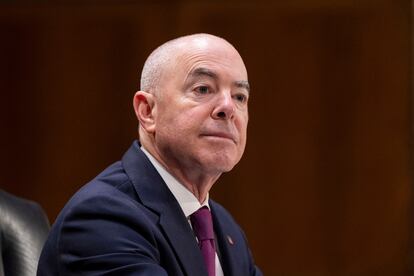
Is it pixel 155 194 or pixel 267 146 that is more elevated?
pixel 155 194

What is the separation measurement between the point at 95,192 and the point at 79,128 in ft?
7.13

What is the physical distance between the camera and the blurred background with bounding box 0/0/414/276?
141 inches

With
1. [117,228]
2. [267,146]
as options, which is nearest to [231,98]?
[117,228]

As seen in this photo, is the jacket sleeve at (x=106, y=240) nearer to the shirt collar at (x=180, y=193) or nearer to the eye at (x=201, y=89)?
the shirt collar at (x=180, y=193)

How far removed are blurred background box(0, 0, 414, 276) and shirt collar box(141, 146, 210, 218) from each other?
1910 millimetres

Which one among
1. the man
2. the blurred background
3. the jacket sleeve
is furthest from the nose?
the blurred background

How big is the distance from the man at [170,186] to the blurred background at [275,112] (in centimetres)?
178

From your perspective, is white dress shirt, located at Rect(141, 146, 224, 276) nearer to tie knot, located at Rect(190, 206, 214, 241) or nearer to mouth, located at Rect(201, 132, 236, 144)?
tie knot, located at Rect(190, 206, 214, 241)

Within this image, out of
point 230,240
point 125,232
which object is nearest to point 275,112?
point 230,240

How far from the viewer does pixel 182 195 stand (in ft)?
5.74

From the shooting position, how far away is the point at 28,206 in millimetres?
1771

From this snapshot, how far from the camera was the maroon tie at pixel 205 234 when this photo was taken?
168 centimetres

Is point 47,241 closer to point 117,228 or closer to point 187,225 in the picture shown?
point 117,228

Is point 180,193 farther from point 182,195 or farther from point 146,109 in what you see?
point 146,109
